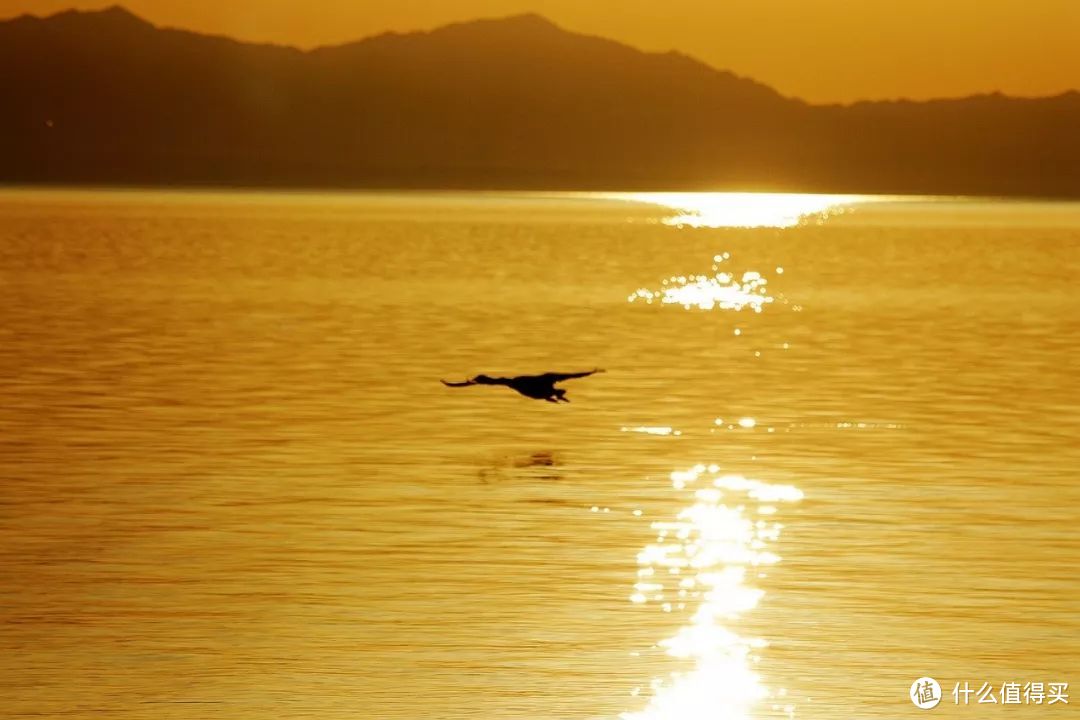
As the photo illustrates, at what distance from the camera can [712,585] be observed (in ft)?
57.5

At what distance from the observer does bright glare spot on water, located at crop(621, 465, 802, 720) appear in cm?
1389

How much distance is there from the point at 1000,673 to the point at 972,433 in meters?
13.8

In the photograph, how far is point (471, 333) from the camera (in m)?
47.3

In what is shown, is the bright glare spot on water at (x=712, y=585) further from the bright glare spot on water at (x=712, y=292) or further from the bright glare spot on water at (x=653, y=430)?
the bright glare spot on water at (x=712, y=292)

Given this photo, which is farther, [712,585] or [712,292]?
[712,292]

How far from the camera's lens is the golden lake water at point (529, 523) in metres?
14.4

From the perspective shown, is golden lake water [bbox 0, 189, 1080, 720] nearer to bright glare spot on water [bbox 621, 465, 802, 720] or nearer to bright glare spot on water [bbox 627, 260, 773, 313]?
bright glare spot on water [bbox 621, 465, 802, 720]

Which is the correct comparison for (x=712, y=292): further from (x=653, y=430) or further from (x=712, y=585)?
(x=712, y=585)

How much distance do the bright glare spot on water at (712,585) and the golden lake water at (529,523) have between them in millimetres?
45

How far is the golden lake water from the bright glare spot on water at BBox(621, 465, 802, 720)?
5 centimetres

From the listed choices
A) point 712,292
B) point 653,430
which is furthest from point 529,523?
point 712,292

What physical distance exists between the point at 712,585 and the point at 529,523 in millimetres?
3221

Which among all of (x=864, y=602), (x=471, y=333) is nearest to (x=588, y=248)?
(x=471, y=333)

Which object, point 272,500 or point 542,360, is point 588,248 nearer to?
point 542,360
